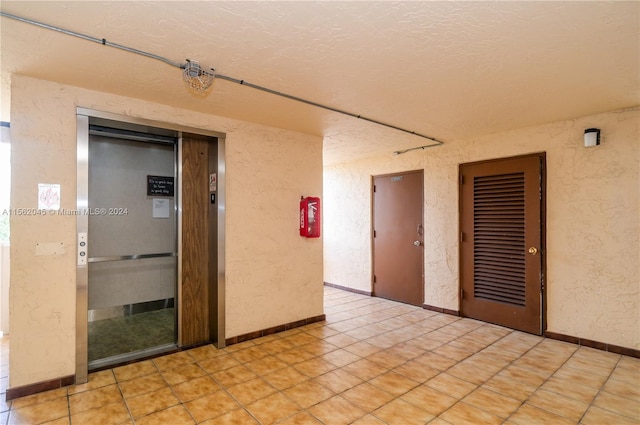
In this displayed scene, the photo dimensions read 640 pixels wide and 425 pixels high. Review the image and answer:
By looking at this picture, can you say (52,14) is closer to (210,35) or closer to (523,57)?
(210,35)

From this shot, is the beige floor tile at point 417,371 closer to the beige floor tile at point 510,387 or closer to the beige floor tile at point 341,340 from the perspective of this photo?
the beige floor tile at point 510,387

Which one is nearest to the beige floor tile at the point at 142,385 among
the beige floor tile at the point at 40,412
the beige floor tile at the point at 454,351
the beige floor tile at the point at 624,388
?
the beige floor tile at the point at 40,412

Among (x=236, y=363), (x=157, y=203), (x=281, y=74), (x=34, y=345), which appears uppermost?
(x=281, y=74)

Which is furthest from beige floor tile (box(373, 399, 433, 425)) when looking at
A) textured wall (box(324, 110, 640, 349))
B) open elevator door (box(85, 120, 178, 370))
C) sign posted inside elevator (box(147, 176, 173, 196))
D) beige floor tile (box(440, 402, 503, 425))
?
sign posted inside elevator (box(147, 176, 173, 196))

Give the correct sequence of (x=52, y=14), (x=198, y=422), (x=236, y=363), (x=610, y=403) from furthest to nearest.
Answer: (x=236, y=363), (x=610, y=403), (x=198, y=422), (x=52, y=14)

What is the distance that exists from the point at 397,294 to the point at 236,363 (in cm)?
293

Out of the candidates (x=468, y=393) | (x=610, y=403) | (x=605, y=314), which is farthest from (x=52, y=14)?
(x=605, y=314)

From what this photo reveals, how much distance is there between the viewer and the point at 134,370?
9.37 ft

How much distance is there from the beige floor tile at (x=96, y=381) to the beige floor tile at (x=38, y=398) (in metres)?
0.06

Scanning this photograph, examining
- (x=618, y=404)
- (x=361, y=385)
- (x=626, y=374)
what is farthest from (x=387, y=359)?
(x=626, y=374)

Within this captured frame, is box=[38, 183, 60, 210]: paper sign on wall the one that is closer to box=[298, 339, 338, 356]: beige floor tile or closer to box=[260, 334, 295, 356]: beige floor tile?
box=[260, 334, 295, 356]: beige floor tile

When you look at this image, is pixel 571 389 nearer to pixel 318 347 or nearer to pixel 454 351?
pixel 454 351

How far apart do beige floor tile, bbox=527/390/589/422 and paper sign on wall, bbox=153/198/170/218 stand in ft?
11.8

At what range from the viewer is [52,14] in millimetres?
1696
